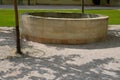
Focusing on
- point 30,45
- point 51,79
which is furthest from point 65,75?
point 30,45

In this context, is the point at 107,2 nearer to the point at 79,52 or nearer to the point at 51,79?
the point at 79,52

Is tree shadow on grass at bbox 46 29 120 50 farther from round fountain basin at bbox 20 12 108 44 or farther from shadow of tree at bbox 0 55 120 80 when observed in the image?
shadow of tree at bbox 0 55 120 80

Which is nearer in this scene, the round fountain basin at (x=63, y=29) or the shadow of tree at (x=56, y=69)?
the shadow of tree at (x=56, y=69)

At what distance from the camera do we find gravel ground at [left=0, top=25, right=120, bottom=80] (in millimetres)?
6953

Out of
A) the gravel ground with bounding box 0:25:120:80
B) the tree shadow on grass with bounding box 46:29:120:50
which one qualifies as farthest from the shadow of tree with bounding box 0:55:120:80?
the tree shadow on grass with bounding box 46:29:120:50

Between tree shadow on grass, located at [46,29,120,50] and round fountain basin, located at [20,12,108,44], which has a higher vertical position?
round fountain basin, located at [20,12,108,44]

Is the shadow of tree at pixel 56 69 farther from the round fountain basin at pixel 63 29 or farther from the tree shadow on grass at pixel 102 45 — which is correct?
the round fountain basin at pixel 63 29

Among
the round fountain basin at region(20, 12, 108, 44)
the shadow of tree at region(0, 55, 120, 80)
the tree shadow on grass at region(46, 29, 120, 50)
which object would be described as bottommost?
the tree shadow on grass at region(46, 29, 120, 50)

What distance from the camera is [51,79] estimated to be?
21.8ft

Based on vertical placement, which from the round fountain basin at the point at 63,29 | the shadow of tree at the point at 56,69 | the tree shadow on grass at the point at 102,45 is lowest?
the tree shadow on grass at the point at 102,45

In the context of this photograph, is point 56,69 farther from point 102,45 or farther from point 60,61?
point 102,45

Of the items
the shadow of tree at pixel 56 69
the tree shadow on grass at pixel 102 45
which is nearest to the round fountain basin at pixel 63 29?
the tree shadow on grass at pixel 102 45

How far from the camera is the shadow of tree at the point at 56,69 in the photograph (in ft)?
22.4

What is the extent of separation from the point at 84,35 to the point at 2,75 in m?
4.51
